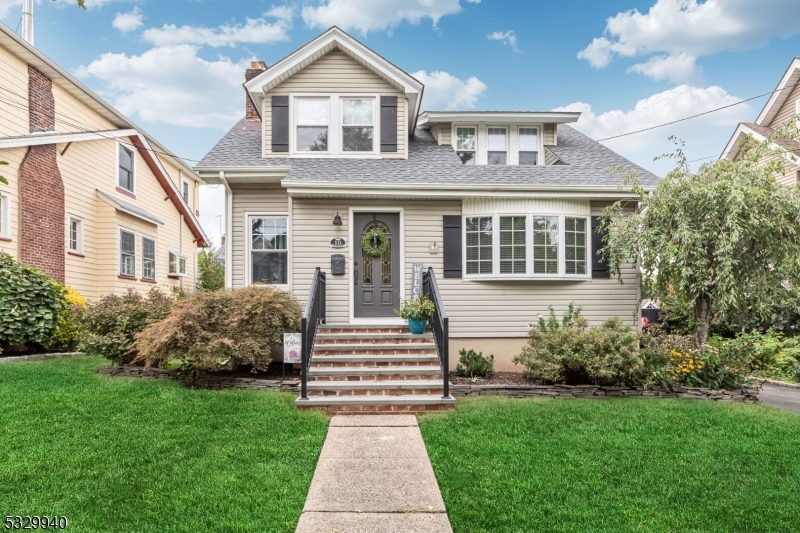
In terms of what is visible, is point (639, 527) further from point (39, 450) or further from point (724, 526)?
point (39, 450)

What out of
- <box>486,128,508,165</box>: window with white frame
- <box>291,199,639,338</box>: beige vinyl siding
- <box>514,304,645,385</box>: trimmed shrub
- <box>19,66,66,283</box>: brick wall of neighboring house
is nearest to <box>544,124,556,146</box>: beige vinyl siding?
<box>486,128,508,165</box>: window with white frame

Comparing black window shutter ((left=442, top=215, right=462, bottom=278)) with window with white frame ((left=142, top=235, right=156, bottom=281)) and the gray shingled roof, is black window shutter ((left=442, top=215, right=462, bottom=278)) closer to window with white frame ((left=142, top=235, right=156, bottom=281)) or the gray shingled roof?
the gray shingled roof

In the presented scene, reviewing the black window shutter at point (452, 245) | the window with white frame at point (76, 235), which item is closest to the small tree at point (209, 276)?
the window with white frame at point (76, 235)

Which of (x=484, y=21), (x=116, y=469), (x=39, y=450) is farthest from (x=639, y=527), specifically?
(x=484, y=21)

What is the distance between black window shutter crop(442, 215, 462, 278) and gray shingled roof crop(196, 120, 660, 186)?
74 centimetres

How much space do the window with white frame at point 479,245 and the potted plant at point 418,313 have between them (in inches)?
53.9

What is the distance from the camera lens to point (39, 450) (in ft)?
14.8

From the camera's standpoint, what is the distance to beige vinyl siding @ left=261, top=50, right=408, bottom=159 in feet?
31.7

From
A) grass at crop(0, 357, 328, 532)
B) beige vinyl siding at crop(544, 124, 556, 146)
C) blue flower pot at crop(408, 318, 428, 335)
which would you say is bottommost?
grass at crop(0, 357, 328, 532)

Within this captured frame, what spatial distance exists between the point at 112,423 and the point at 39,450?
0.88m

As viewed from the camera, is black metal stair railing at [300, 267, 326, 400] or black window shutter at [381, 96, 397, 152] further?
black window shutter at [381, 96, 397, 152]

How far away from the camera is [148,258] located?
1551 cm

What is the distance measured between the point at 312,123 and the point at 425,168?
248 cm

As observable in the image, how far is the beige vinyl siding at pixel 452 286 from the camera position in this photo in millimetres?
8875
